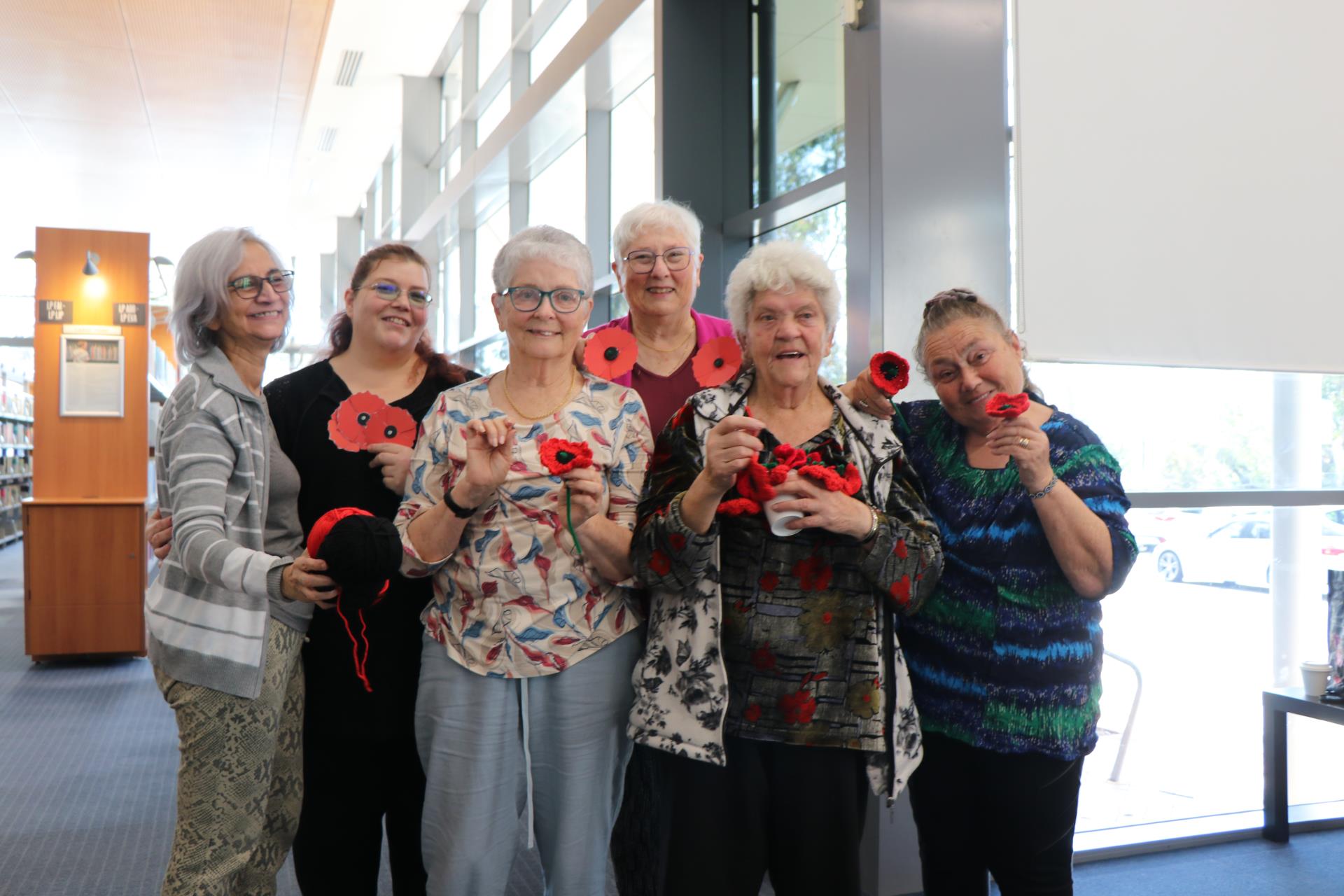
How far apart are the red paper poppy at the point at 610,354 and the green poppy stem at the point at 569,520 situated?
30cm

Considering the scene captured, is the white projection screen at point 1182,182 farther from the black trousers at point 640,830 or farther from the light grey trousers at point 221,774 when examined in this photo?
the light grey trousers at point 221,774

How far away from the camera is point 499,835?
5.56ft

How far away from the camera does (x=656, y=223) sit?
215 centimetres

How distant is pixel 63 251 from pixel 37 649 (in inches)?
92.5

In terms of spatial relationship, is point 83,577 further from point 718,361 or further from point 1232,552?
point 1232,552

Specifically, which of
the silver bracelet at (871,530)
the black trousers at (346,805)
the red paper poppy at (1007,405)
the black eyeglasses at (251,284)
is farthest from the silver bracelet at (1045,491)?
the black eyeglasses at (251,284)

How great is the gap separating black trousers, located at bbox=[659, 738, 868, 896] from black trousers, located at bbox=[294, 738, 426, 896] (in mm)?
636

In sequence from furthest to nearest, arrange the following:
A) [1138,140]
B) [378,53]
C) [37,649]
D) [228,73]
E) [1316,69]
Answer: [378,53], [228,73], [37,649], [1316,69], [1138,140]

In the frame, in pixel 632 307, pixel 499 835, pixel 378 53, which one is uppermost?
pixel 378 53

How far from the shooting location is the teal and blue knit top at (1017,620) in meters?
1.62

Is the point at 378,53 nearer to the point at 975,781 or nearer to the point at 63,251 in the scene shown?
the point at 63,251

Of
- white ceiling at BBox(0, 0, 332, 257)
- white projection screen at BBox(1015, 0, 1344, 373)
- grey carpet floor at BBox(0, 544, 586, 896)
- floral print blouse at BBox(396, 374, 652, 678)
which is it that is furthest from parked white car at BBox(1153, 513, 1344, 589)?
white ceiling at BBox(0, 0, 332, 257)

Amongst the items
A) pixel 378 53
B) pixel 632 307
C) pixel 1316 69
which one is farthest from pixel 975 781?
pixel 378 53

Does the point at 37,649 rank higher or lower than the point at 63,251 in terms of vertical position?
lower
